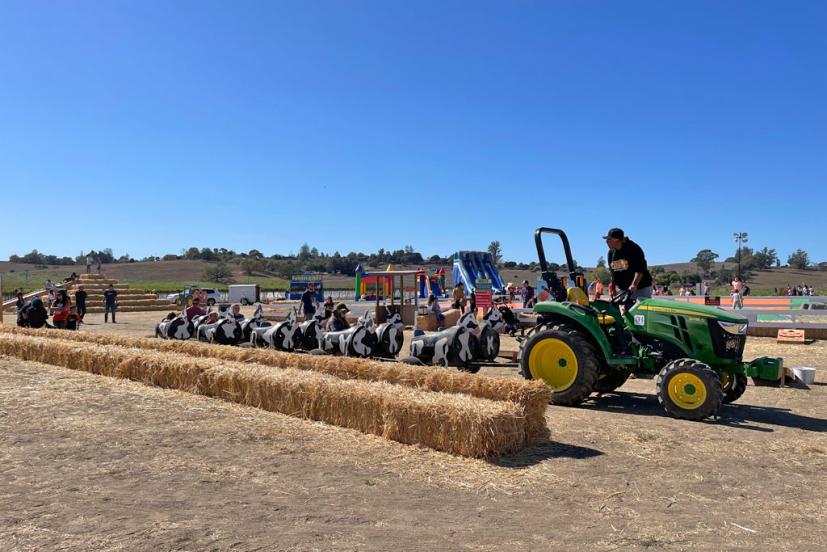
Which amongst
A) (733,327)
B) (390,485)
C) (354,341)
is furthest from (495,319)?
(390,485)

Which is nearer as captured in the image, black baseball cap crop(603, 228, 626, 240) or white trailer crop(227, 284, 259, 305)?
black baseball cap crop(603, 228, 626, 240)

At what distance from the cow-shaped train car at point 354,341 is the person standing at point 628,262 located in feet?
15.9

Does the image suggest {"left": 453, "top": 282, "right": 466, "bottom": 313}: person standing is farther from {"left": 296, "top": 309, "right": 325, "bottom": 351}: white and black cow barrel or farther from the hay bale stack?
the hay bale stack

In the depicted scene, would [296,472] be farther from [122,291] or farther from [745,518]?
[122,291]

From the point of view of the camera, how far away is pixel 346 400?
6.16 m

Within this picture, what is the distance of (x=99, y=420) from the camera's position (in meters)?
6.53

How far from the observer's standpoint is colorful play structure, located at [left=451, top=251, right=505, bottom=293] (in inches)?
1594

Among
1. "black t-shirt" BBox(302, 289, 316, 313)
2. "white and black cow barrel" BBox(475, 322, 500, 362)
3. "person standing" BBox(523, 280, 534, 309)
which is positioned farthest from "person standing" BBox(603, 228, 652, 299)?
"person standing" BBox(523, 280, 534, 309)

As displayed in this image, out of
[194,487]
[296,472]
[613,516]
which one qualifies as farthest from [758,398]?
[194,487]

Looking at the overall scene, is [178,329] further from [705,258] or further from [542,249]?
[705,258]

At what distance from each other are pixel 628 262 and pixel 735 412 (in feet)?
6.89

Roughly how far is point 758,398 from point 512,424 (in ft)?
15.0

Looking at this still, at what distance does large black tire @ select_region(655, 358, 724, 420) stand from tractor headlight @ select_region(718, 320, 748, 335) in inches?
27.0

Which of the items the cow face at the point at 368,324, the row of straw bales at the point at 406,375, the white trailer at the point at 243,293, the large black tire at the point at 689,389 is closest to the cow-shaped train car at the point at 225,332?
the row of straw bales at the point at 406,375
